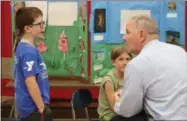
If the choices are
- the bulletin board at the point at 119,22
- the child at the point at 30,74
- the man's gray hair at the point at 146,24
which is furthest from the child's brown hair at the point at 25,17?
the bulletin board at the point at 119,22

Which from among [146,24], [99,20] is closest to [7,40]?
[99,20]

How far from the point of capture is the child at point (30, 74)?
2.66 m

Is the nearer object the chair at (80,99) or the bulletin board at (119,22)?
the chair at (80,99)

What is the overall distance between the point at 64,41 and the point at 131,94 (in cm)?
331

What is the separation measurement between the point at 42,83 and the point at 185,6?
345cm

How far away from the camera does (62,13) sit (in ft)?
17.8

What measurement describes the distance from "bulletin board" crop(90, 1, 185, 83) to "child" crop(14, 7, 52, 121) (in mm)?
2434

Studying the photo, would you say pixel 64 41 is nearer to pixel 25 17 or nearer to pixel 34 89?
pixel 25 17

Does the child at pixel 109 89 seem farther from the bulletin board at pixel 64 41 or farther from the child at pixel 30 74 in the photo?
the bulletin board at pixel 64 41

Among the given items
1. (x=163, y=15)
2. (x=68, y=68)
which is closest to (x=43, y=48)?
(x=68, y=68)

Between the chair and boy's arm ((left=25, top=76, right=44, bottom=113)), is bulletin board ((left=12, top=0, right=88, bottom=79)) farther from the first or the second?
boy's arm ((left=25, top=76, right=44, bottom=113))

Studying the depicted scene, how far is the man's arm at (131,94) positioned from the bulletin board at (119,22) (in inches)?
117

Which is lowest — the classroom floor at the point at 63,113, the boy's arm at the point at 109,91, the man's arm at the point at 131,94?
the classroom floor at the point at 63,113

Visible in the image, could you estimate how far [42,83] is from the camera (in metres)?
2.74
